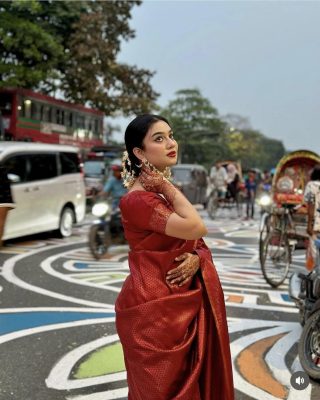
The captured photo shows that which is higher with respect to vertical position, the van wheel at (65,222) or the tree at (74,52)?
the tree at (74,52)

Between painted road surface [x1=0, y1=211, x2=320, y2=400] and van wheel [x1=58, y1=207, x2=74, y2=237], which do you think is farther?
van wheel [x1=58, y1=207, x2=74, y2=237]

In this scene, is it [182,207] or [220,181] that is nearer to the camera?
[182,207]

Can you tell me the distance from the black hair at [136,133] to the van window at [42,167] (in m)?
7.20

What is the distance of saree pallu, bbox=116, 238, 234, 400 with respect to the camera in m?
2.13

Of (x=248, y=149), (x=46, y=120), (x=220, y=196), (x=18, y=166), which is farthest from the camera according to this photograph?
(x=248, y=149)

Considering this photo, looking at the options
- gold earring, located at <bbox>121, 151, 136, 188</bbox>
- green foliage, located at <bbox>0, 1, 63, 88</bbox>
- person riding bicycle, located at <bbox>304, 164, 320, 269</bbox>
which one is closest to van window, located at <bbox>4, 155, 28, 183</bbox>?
person riding bicycle, located at <bbox>304, 164, 320, 269</bbox>

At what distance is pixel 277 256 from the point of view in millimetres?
6742

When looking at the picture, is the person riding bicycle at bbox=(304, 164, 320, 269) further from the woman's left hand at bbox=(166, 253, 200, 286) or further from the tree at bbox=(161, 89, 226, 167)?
the tree at bbox=(161, 89, 226, 167)

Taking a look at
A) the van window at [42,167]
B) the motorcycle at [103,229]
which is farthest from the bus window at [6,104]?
the motorcycle at [103,229]

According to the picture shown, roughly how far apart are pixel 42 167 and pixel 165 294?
782 centimetres

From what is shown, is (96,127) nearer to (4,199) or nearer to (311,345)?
(311,345)

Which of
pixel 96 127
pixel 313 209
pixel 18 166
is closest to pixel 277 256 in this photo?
pixel 313 209

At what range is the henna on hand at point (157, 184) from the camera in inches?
84.7

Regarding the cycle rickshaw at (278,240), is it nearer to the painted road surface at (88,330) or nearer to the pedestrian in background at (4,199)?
the painted road surface at (88,330)
